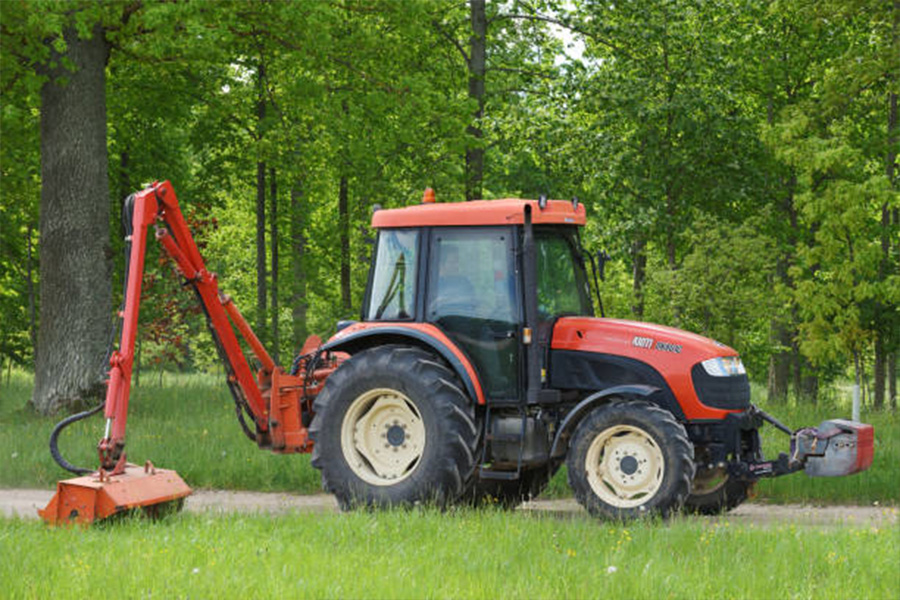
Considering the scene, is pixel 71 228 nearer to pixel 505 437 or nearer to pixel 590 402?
pixel 505 437

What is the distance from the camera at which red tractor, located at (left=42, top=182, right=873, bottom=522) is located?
8.01m

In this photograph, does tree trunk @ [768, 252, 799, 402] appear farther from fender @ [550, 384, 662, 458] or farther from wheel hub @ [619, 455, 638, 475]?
wheel hub @ [619, 455, 638, 475]

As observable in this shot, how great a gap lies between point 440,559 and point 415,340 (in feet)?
8.57

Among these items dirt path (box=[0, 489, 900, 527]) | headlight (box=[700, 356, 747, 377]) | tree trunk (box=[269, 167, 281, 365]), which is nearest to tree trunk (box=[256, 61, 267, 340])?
tree trunk (box=[269, 167, 281, 365])

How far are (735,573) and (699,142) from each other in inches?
527

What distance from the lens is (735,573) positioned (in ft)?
19.9

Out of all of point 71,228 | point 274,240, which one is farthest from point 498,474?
point 274,240

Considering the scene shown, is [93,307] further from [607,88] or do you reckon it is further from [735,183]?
[735,183]

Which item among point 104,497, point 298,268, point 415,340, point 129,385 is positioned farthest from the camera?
point 298,268

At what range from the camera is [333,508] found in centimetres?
955

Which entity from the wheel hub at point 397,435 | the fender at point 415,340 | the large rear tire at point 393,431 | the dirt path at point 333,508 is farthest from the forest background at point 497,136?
the wheel hub at point 397,435

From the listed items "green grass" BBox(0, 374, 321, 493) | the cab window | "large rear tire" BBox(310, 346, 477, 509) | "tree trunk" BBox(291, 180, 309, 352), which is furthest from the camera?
"tree trunk" BBox(291, 180, 309, 352)

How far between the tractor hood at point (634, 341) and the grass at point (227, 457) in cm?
208

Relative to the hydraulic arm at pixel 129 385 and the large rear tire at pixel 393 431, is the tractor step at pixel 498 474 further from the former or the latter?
the hydraulic arm at pixel 129 385
